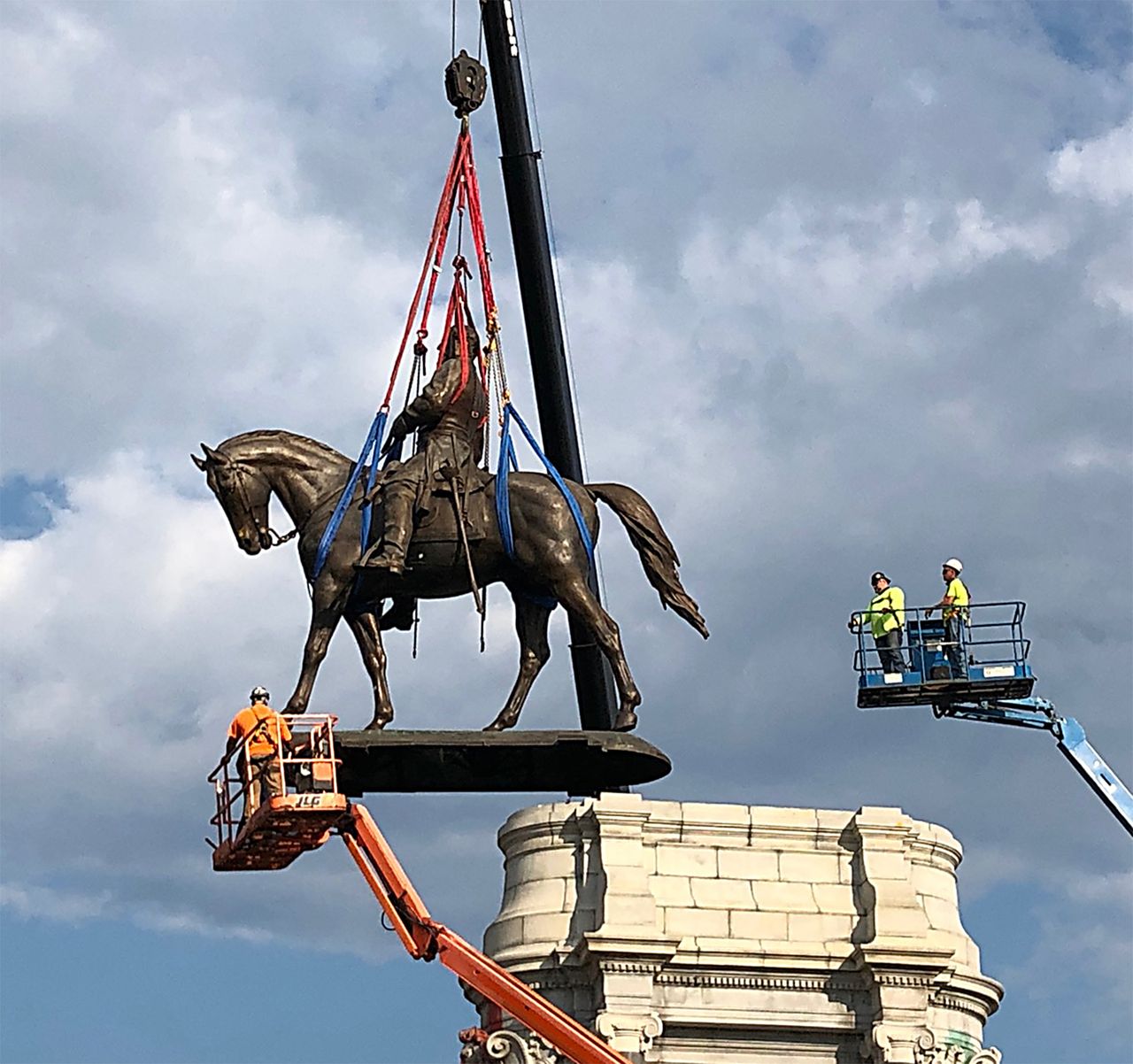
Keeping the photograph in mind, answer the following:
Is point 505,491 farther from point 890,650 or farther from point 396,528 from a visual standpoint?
point 890,650

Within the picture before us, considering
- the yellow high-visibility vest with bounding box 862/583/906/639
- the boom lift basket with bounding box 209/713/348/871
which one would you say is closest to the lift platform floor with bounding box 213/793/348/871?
the boom lift basket with bounding box 209/713/348/871

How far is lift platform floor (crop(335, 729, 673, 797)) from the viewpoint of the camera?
30.5 meters

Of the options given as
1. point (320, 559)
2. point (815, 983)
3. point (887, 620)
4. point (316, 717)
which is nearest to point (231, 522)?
point (320, 559)

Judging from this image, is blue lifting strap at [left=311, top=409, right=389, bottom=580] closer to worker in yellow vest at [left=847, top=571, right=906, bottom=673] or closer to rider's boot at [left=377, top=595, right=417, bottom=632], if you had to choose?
rider's boot at [left=377, top=595, right=417, bottom=632]

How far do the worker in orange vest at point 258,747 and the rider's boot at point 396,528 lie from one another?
99.8 inches

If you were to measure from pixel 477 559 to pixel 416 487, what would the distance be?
1172mm

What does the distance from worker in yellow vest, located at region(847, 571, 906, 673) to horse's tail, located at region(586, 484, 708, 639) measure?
8.70 m

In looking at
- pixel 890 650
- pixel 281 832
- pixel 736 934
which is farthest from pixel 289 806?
pixel 890 650

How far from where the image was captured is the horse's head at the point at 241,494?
105 feet

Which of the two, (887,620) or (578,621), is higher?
(887,620)

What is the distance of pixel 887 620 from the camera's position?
41281mm

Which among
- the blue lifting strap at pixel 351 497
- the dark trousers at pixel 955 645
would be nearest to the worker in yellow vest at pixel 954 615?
the dark trousers at pixel 955 645

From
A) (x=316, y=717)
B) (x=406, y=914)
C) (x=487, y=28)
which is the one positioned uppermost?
(x=487, y=28)

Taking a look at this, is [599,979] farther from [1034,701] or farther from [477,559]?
[1034,701]
